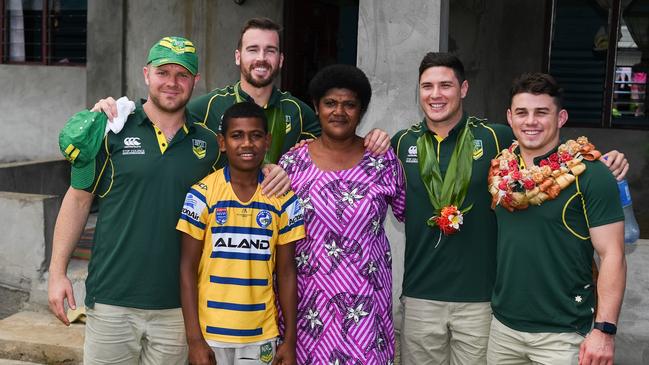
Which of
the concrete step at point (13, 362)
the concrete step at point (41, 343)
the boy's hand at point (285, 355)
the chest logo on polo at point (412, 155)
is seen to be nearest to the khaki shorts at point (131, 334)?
the boy's hand at point (285, 355)

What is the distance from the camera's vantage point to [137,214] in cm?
364

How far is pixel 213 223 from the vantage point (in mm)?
3463

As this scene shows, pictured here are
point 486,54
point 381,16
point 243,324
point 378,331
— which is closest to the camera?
point 243,324

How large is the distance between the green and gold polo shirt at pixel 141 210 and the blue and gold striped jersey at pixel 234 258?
8.2 inches

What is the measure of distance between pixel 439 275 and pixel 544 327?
0.61 meters

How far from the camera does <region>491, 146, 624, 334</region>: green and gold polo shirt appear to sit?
3.44m

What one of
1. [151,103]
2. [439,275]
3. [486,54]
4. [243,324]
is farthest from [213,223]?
[486,54]

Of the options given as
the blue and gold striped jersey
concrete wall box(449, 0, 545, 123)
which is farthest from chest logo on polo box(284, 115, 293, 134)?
concrete wall box(449, 0, 545, 123)

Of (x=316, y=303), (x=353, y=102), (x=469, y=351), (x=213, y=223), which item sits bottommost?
(x=469, y=351)

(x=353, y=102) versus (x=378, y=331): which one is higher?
(x=353, y=102)

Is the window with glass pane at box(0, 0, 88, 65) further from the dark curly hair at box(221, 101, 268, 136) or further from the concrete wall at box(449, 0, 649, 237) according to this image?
the dark curly hair at box(221, 101, 268, 136)

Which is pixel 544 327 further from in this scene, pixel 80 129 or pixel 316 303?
pixel 80 129

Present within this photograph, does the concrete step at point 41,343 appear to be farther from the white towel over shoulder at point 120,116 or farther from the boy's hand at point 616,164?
the boy's hand at point 616,164

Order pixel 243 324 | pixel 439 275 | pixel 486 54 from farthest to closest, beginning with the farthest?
pixel 486 54 < pixel 439 275 < pixel 243 324
